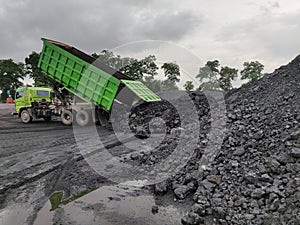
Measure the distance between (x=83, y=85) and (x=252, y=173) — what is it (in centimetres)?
833

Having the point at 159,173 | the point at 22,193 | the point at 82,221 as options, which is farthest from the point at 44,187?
the point at 159,173

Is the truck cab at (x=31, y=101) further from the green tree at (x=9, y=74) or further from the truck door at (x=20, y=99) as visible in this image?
the green tree at (x=9, y=74)

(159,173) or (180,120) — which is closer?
(159,173)

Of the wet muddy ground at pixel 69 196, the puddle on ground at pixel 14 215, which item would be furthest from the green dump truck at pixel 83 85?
the puddle on ground at pixel 14 215

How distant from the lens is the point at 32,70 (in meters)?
38.1

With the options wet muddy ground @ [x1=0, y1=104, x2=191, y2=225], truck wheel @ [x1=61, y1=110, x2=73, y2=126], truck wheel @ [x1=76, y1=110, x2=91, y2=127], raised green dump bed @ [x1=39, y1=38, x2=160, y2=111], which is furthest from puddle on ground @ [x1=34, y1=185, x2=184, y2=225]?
truck wheel @ [x1=61, y1=110, x2=73, y2=126]

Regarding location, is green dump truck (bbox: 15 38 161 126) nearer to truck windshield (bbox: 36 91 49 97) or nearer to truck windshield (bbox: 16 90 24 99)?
truck windshield (bbox: 36 91 49 97)

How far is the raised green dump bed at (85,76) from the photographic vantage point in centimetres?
1056

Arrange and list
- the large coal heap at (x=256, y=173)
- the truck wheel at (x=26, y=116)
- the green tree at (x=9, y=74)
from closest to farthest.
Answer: the large coal heap at (x=256, y=173)
the truck wheel at (x=26, y=116)
the green tree at (x=9, y=74)

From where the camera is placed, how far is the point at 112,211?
13.7ft

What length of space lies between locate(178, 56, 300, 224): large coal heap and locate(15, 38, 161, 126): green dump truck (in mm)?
5357

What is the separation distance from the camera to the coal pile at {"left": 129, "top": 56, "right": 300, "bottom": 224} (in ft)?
12.2

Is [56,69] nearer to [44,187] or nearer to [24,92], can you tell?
[24,92]

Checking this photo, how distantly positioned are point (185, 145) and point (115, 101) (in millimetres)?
5181
